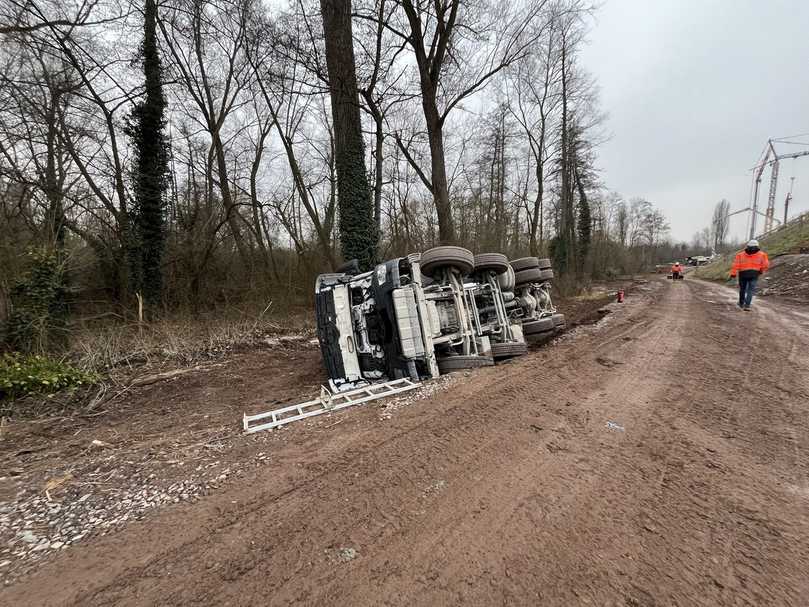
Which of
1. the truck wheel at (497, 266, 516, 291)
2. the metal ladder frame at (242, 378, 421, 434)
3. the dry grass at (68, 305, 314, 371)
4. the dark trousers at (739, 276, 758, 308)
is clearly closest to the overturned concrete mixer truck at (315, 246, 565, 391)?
the metal ladder frame at (242, 378, 421, 434)

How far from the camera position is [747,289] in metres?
7.59

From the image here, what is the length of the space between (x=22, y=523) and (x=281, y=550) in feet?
4.80

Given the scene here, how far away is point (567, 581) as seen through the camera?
4.09 feet

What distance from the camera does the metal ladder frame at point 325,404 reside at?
2861 mm

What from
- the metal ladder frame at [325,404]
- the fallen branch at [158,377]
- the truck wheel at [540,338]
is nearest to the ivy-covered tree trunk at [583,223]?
the truck wheel at [540,338]

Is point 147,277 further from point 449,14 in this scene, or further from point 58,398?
point 449,14

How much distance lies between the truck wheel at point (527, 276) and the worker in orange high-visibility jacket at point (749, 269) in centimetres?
564

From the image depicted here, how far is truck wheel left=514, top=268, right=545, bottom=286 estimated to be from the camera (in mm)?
5713

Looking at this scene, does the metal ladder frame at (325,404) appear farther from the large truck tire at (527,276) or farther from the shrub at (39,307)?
the shrub at (39,307)

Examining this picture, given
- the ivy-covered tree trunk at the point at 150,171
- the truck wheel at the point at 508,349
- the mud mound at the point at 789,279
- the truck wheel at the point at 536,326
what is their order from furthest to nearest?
the mud mound at the point at 789,279 → the ivy-covered tree trunk at the point at 150,171 → the truck wheel at the point at 536,326 → the truck wheel at the point at 508,349

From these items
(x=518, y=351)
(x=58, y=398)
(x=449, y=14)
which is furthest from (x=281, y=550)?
(x=449, y=14)

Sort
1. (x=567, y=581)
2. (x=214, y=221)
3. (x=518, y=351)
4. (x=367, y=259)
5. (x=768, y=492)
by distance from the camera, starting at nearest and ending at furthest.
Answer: (x=567, y=581) < (x=768, y=492) < (x=518, y=351) < (x=367, y=259) < (x=214, y=221)

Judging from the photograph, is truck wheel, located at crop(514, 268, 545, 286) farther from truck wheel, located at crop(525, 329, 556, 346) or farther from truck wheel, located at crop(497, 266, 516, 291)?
truck wheel, located at crop(525, 329, 556, 346)

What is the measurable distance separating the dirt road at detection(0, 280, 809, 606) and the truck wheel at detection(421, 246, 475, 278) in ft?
6.58
